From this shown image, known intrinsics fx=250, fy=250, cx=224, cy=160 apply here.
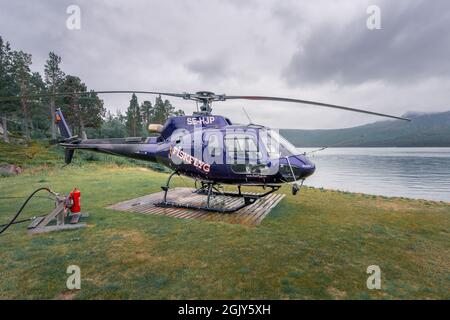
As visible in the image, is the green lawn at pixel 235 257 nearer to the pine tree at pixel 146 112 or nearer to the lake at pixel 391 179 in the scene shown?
the lake at pixel 391 179

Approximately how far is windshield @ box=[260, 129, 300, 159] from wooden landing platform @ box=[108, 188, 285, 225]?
1.93 m

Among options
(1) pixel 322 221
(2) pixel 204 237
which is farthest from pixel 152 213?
(1) pixel 322 221

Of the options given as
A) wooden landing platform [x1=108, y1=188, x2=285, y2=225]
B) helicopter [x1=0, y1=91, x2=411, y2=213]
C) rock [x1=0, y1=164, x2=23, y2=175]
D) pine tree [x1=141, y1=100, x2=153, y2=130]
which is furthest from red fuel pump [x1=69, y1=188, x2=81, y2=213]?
pine tree [x1=141, y1=100, x2=153, y2=130]

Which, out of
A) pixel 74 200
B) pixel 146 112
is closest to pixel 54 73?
pixel 146 112

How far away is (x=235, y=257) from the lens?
484 cm

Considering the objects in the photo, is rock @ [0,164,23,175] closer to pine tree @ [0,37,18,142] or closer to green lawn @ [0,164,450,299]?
green lawn @ [0,164,450,299]

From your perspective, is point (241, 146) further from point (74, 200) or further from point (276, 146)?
point (74, 200)

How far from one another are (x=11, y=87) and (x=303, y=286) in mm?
50155

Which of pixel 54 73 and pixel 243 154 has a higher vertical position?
pixel 54 73

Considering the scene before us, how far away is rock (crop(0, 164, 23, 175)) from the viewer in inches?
778

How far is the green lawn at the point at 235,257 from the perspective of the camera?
3777mm

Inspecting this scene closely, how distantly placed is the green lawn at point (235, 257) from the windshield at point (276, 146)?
1904 mm

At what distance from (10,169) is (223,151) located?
21.7 metres
